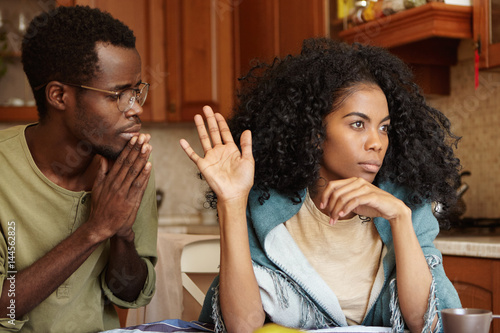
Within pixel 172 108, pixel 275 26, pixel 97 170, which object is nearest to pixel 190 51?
pixel 172 108

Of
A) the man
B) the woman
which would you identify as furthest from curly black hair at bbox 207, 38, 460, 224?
the man

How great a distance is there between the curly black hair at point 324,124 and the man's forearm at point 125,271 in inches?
8.1

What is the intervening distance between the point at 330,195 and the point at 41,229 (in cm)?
61

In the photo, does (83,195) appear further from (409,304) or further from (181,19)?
(181,19)

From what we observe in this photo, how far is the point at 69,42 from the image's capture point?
1.21 meters

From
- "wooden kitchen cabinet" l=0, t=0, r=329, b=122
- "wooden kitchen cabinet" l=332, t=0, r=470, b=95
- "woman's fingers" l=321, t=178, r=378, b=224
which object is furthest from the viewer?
"wooden kitchen cabinet" l=0, t=0, r=329, b=122

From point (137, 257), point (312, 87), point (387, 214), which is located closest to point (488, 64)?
point (312, 87)

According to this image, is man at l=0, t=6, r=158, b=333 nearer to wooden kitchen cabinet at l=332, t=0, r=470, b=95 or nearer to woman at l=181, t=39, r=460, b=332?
woman at l=181, t=39, r=460, b=332

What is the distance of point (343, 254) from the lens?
1.17m

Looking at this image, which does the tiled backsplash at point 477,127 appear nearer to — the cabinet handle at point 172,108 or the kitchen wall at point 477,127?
the kitchen wall at point 477,127

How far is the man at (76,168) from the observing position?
1.18 metres

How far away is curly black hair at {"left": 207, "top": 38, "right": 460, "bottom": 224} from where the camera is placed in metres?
1.17

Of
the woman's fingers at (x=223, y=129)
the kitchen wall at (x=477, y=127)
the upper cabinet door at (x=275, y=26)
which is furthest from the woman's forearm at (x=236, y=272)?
the upper cabinet door at (x=275, y=26)

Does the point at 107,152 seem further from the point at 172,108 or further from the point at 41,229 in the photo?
the point at 172,108
